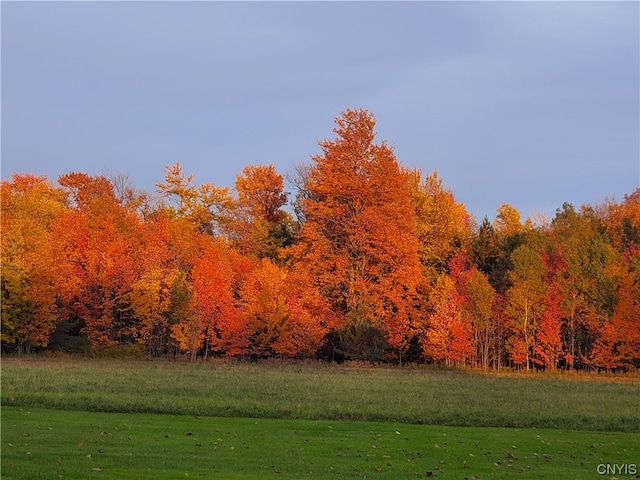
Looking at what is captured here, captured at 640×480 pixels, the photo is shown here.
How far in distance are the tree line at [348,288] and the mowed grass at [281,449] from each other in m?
29.9

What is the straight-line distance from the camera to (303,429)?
58.0 ft

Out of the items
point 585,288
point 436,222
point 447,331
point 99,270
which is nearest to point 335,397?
point 447,331

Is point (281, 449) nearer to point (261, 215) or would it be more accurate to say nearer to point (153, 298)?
point (153, 298)

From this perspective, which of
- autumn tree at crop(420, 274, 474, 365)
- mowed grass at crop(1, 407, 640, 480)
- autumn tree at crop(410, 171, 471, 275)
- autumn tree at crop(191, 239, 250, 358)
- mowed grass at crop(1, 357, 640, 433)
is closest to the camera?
mowed grass at crop(1, 407, 640, 480)

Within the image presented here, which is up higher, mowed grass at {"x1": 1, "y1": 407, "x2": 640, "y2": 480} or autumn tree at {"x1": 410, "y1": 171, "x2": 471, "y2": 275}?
autumn tree at {"x1": 410, "y1": 171, "x2": 471, "y2": 275}

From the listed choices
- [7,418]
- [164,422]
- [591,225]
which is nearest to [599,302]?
[591,225]

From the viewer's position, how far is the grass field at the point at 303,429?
12.8 meters

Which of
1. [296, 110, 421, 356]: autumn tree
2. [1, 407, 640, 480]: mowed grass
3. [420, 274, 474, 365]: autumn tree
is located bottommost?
[1, 407, 640, 480]: mowed grass

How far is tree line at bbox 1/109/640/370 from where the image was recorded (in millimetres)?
47750

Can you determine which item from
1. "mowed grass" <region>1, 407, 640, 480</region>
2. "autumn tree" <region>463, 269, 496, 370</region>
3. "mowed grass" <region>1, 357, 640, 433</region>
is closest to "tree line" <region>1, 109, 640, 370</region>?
"autumn tree" <region>463, 269, 496, 370</region>

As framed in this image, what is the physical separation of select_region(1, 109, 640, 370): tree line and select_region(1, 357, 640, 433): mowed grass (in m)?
13.9

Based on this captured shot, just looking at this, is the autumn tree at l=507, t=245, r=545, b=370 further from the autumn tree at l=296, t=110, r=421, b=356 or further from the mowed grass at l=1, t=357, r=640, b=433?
the mowed grass at l=1, t=357, r=640, b=433

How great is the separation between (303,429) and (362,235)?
33338 millimetres

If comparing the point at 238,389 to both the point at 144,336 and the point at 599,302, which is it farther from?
the point at 599,302
